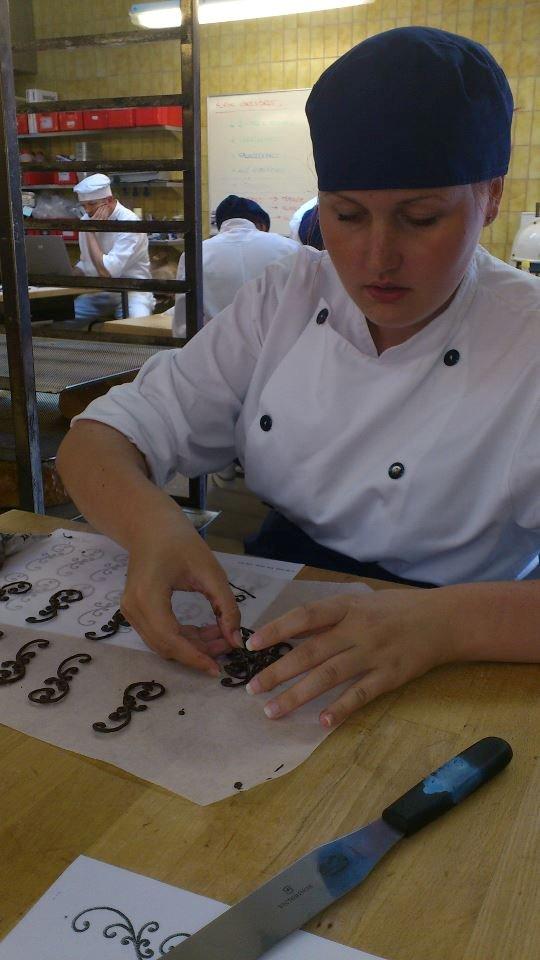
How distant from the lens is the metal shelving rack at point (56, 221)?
5.56 ft

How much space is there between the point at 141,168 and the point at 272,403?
948 millimetres

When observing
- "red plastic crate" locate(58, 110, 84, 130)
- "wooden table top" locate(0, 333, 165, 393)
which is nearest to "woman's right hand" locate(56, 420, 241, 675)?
"wooden table top" locate(0, 333, 165, 393)

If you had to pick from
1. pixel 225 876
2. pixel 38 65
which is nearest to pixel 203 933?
pixel 225 876

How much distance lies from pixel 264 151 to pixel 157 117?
3.14ft

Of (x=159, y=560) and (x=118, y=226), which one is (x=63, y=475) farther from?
(x=118, y=226)

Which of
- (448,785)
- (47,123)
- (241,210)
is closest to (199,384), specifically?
(448,785)

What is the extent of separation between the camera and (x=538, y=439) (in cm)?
117

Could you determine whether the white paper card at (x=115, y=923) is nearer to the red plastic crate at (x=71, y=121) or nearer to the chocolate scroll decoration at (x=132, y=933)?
the chocolate scroll decoration at (x=132, y=933)

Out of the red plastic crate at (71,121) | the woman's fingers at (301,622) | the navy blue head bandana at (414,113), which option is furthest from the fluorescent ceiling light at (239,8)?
the woman's fingers at (301,622)

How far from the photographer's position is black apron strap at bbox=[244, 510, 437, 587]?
131cm

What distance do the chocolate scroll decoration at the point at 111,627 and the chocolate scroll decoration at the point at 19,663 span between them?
0.19 ft

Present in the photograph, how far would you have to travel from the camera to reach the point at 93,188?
6.36m

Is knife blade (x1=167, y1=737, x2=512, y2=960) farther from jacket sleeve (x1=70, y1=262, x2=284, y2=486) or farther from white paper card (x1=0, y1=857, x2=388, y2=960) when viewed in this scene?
jacket sleeve (x1=70, y1=262, x2=284, y2=486)

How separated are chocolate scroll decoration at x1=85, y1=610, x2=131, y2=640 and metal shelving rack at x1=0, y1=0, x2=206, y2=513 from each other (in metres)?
0.98
